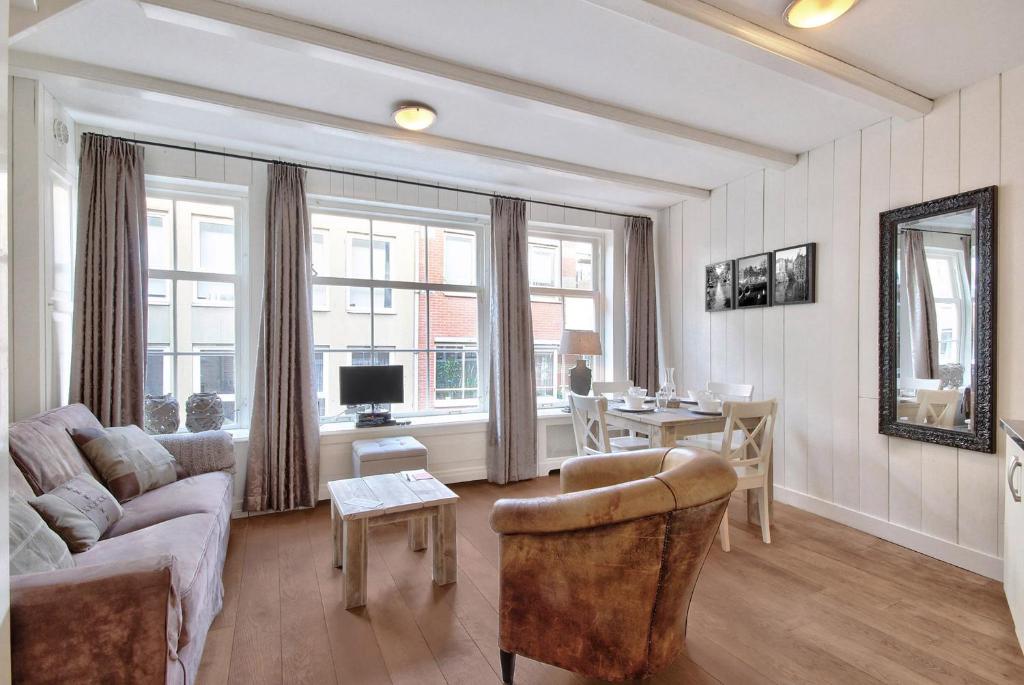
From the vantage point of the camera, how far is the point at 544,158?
149 inches

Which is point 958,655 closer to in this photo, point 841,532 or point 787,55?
point 841,532

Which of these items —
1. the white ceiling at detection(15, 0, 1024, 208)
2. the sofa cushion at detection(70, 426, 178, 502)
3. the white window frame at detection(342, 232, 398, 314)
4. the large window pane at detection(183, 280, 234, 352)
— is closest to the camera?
the white ceiling at detection(15, 0, 1024, 208)

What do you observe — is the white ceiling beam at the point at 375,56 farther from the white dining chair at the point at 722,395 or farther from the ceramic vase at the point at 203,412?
the ceramic vase at the point at 203,412

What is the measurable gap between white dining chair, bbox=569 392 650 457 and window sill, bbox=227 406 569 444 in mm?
841

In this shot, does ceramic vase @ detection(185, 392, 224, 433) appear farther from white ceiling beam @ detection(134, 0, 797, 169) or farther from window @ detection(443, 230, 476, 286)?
white ceiling beam @ detection(134, 0, 797, 169)

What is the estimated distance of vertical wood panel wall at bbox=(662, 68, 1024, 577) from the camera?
8.44 feet

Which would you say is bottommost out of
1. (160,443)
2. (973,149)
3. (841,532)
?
(841,532)

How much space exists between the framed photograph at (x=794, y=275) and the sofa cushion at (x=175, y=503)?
4.03 m

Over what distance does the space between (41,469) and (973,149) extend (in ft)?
16.1

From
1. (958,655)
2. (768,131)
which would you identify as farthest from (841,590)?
(768,131)

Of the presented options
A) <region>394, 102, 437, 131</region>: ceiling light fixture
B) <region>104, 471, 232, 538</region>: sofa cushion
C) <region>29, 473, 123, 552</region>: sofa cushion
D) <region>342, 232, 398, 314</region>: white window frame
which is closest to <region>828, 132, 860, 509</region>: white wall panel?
<region>394, 102, 437, 131</region>: ceiling light fixture

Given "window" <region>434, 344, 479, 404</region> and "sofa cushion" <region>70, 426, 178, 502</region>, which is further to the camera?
"window" <region>434, 344, 479, 404</region>

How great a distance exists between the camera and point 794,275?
3.67 m

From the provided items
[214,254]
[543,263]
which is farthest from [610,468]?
[214,254]
